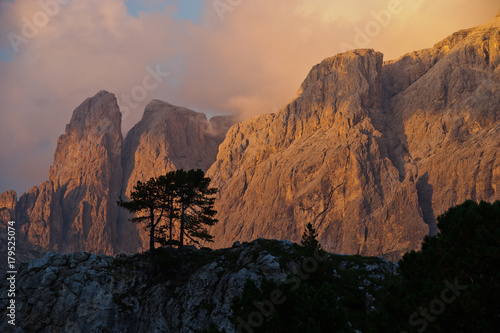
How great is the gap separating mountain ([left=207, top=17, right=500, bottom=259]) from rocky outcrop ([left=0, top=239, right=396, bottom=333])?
366 ft

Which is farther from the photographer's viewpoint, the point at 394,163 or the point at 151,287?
the point at 394,163

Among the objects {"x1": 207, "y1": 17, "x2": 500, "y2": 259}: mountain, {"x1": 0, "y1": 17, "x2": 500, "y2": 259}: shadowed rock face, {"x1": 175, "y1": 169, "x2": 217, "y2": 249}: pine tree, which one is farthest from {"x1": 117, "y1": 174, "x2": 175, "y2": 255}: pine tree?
{"x1": 207, "y1": 17, "x2": 500, "y2": 259}: mountain

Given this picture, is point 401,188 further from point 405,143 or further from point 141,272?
point 141,272

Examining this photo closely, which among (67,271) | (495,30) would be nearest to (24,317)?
(67,271)

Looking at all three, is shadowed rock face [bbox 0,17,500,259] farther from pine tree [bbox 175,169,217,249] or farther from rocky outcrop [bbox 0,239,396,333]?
pine tree [bbox 175,169,217,249]

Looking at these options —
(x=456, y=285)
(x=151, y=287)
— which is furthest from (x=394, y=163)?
(x=456, y=285)

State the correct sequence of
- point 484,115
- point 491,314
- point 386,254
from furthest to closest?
point 484,115
point 386,254
point 491,314

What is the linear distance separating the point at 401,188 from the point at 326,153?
121ft

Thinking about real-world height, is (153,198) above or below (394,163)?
below

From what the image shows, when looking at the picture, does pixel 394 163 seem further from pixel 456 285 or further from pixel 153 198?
→ pixel 456 285

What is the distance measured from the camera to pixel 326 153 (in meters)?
184

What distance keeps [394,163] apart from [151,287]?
149 m

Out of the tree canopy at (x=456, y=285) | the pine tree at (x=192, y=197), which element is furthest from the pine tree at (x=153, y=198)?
the tree canopy at (x=456, y=285)

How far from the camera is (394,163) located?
594ft
